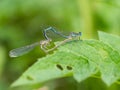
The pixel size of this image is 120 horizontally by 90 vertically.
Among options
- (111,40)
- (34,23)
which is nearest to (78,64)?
(111,40)

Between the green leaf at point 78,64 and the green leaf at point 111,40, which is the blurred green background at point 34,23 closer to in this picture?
the green leaf at point 111,40

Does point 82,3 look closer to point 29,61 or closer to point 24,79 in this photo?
point 29,61

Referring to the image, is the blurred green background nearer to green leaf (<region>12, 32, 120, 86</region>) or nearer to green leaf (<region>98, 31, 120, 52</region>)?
green leaf (<region>98, 31, 120, 52</region>)

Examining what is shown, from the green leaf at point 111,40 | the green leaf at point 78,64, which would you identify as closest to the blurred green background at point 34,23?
the green leaf at point 111,40

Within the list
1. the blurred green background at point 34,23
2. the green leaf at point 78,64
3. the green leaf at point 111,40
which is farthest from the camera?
the blurred green background at point 34,23

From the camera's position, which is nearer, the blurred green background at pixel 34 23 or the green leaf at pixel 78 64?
the green leaf at pixel 78 64

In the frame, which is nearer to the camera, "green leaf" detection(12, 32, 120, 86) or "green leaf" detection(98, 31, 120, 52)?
"green leaf" detection(12, 32, 120, 86)

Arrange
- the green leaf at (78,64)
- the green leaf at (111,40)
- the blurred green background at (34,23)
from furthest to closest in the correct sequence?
the blurred green background at (34,23), the green leaf at (111,40), the green leaf at (78,64)

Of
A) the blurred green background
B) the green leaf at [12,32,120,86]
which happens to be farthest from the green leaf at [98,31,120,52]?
the blurred green background

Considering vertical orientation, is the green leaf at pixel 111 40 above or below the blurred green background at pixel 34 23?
above
